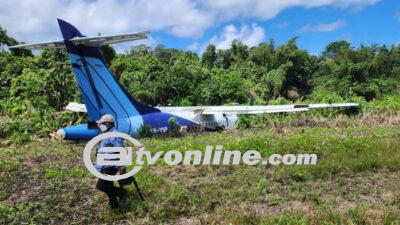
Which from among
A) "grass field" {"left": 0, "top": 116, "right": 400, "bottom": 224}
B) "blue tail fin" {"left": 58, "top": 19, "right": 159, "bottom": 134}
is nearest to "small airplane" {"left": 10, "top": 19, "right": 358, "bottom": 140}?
"blue tail fin" {"left": 58, "top": 19, "right": 159, "bottom": 134}

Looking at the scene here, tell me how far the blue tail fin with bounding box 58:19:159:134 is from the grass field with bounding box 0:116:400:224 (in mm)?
2259

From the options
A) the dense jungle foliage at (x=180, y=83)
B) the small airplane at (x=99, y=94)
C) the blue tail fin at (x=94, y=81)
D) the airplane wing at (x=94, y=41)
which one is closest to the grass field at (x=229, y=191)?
the blue tail fin at (x=94, y=81)

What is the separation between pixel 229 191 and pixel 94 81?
768cm

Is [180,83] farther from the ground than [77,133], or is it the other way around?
[180,83]

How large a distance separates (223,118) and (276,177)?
35.2 ft

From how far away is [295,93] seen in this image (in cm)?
4131

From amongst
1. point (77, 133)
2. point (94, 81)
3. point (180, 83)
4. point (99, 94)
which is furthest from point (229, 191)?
point (180, 83)

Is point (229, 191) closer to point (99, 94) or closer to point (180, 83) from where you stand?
point (99, 94)

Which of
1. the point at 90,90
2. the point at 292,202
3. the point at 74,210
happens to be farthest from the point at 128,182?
the point at 90,90

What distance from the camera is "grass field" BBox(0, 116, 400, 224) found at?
7.95m

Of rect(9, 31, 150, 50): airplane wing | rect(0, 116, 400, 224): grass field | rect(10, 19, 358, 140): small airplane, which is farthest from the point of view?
rect(10, 19, 358, 140): small airplane

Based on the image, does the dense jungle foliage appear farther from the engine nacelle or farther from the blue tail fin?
the blue tail fin

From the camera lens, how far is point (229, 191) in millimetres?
9398

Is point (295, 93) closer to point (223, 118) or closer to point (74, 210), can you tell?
point (223, 118)
